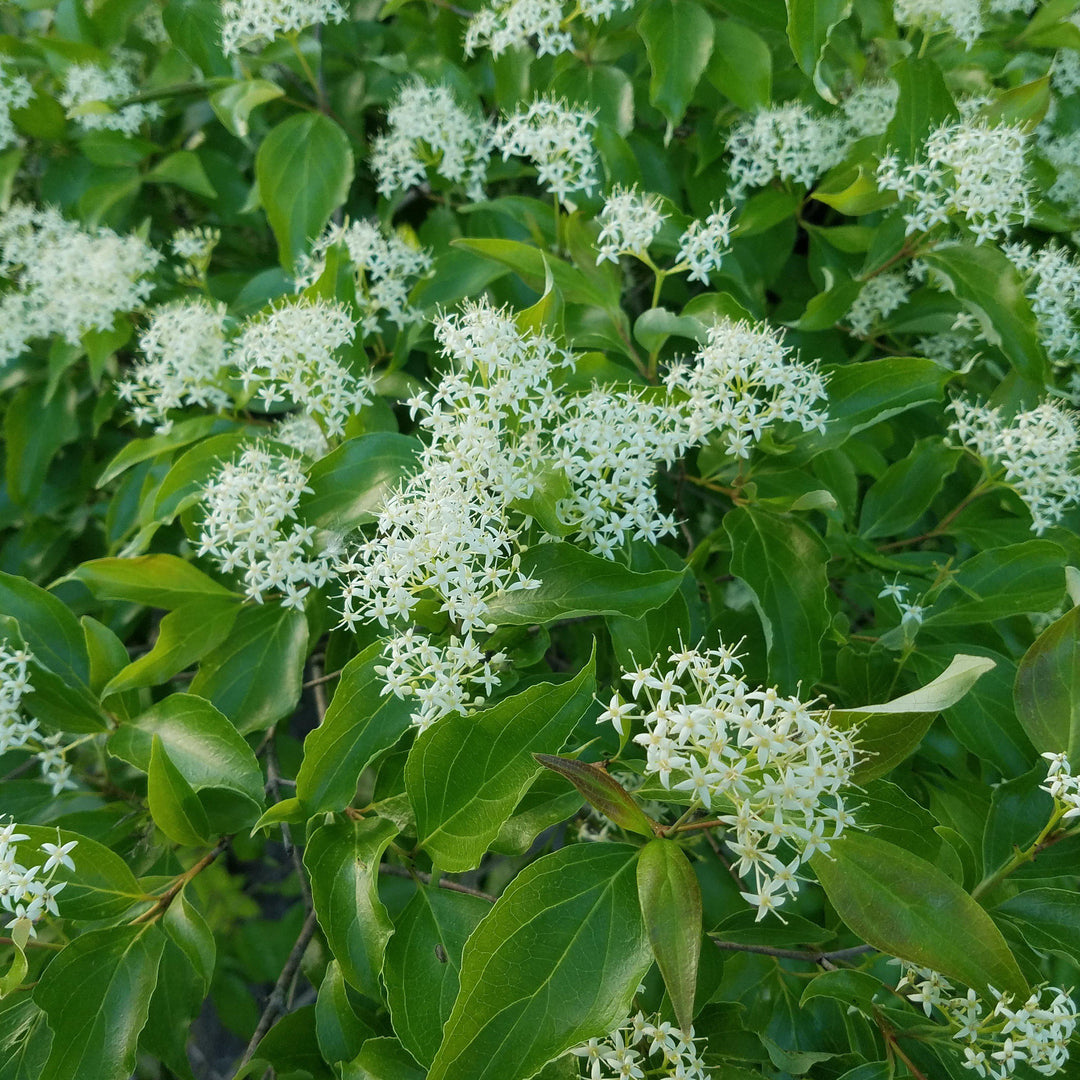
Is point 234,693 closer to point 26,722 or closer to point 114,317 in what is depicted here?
point 26,722

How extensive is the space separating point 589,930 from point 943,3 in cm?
154

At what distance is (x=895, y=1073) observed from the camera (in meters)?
0.83

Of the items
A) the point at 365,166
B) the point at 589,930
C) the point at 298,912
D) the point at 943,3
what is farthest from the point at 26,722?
the point at 943,3

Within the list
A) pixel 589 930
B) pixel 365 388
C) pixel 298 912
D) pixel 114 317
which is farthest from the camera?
pixel 298 912

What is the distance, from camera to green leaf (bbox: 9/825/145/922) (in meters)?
0.91

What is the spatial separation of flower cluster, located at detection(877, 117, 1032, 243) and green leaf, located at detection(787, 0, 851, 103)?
181 millimetres

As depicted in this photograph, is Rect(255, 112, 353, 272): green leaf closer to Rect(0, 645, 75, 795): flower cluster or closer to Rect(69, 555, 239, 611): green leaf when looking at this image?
Rect(69, 555, 239, 611): green leaf

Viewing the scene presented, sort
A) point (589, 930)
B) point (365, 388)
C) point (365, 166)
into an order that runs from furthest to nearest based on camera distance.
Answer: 1. point (365, 166)
2. point (365, 388)
3. point (589, 930)

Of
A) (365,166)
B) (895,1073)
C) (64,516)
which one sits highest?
(365,166)

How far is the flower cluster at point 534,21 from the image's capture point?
1.38 meters

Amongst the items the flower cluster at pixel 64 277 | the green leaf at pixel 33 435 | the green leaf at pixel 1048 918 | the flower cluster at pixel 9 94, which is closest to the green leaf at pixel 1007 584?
the green leaf at pixel 1048 918

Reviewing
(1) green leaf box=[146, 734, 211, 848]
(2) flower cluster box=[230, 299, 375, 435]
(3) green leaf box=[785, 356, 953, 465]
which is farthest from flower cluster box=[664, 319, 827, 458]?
(1) green leaf box=[146, 734, 211, 848]

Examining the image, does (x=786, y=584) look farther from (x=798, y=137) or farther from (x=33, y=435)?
(x=33, y=435)

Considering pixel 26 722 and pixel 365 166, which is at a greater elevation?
pixel 365 166
